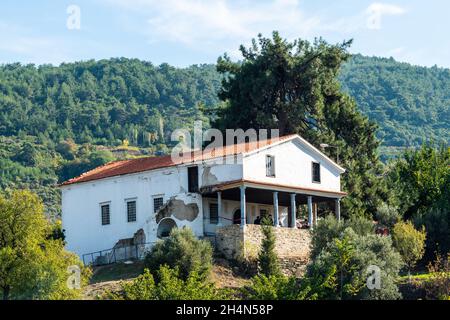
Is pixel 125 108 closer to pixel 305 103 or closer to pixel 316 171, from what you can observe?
pixel 305 103

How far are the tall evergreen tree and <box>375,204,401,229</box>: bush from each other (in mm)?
6415

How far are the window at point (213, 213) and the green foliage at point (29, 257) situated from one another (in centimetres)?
1165

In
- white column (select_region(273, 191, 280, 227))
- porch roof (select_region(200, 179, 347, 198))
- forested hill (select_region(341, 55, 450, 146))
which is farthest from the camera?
forested hill (select_region(341, 55, 450, 146))

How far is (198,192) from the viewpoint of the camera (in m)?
57.2

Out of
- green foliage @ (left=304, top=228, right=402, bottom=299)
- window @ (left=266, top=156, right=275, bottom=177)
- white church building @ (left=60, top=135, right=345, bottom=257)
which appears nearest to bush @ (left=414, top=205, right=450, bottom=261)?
white church building @ (left=60, top=135, right=345, bottom=257)

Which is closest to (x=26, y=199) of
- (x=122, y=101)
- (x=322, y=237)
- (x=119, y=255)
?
(x=119, y=255)

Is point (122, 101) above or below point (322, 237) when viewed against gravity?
above

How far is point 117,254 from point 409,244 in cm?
1610

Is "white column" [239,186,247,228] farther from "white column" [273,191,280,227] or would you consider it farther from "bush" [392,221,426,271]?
"bush" [392,221,426,271]

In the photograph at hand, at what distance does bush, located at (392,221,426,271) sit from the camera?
53.0 m

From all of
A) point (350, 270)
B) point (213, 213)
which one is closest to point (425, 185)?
point (213, 213)
